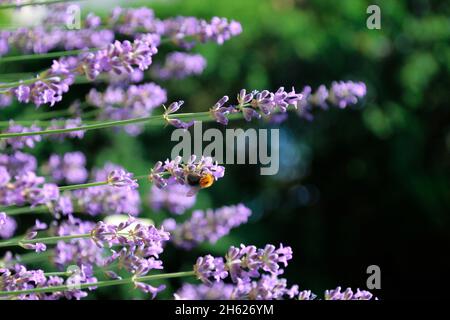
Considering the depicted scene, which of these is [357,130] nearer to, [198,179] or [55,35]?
[55,35]

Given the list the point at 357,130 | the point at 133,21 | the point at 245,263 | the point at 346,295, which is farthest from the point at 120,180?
the point at 357,130

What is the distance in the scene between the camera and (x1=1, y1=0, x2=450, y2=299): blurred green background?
4219 millimetres

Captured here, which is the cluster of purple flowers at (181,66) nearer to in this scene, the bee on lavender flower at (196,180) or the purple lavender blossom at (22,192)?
the bee on lavender flower at (196,180)

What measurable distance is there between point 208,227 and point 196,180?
34 centimetres

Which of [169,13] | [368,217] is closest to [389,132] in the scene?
[368,217]

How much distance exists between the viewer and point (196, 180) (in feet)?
2.86

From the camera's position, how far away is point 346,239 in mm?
4496

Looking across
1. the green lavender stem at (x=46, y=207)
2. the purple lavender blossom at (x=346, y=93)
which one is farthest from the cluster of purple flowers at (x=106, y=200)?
the purple lavender blossom at (x=346, y=93)

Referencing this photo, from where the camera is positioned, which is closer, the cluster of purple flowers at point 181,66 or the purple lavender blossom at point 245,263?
the purple lavender blossom at point 245,263

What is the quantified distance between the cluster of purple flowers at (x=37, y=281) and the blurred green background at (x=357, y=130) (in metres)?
3.10

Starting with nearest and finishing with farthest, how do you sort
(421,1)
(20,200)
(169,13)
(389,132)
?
(20,200) < (169,13) < (389,132) < (421,1)

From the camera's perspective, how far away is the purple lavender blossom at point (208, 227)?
1182mm

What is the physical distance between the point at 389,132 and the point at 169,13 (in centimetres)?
163
